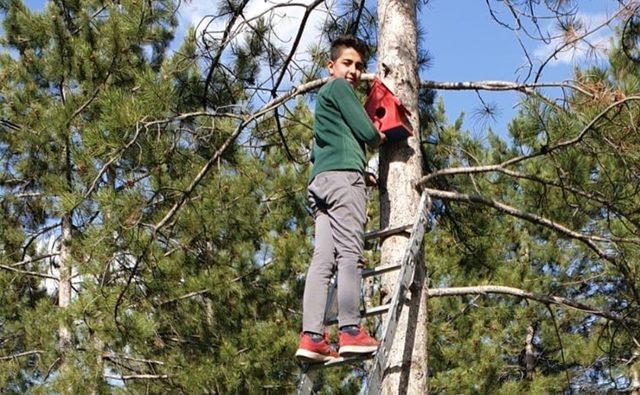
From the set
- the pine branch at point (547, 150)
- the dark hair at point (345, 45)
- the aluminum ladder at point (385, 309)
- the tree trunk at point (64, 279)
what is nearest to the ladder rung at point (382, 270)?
the aluminum ladder at point (385, 309)

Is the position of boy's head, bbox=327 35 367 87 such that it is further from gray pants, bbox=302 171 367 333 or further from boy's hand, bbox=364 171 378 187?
gray pants, bbox=302 171 367 333

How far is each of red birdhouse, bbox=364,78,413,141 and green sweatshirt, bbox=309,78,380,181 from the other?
16cm

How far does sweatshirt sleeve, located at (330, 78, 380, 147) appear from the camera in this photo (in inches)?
148

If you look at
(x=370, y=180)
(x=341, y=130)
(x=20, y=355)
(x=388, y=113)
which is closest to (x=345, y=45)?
(x=388, y=113)

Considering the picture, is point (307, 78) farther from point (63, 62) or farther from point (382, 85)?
point (63, 62)

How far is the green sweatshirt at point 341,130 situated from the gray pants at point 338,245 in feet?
0.19

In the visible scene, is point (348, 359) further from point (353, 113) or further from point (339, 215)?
point (353, 113)

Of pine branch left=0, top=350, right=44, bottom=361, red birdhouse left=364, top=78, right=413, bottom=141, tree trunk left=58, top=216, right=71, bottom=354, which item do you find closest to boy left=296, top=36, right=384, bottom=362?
red birdhouse left=364, top=78, right=413, bottom=141

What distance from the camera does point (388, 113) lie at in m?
4.01

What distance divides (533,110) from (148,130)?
1.99 meters

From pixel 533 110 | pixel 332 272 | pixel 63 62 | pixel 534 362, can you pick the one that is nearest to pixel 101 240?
pixel 332 272

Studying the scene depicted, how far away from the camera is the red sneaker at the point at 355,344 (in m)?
3.39

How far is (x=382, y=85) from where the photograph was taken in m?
4.12

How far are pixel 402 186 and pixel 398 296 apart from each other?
738 mm
